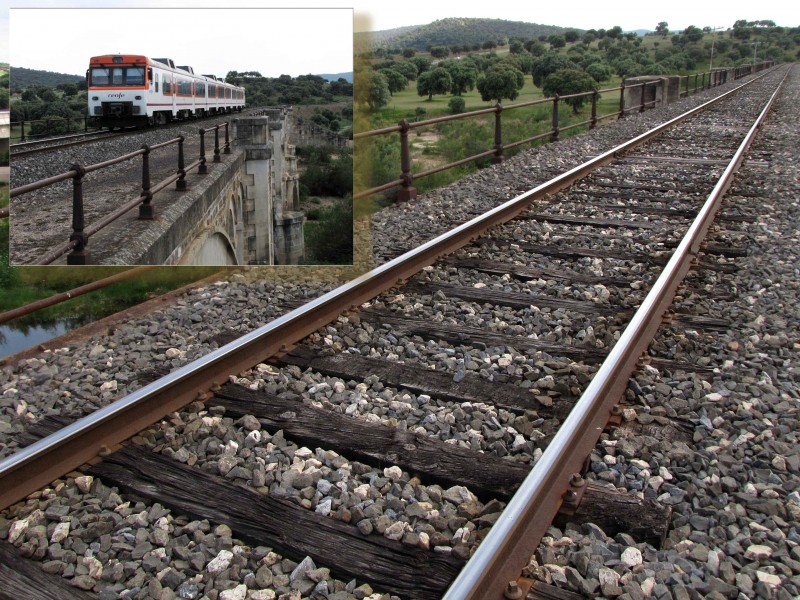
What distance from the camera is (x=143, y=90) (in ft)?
14.9

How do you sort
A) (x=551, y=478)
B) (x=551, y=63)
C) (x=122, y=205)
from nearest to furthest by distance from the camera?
(x=551, y=478)
(x=122, y=205)
(x=551, y=63)

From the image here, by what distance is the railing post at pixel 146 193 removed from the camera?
4559 millimetres

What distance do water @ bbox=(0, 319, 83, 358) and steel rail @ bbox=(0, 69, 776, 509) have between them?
1.45 m

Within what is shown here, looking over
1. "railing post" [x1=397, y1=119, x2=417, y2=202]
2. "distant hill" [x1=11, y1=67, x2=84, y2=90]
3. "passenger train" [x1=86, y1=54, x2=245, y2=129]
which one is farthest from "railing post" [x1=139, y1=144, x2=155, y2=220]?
"railing post" [x1=397, y1=119, x2=417, y2=202]

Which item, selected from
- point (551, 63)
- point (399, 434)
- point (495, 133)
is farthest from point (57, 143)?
point (551, 63)

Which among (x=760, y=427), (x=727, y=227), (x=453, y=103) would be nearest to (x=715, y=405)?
(x=760, y=427)

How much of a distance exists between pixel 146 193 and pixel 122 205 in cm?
15

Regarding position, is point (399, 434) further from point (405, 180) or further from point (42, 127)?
point (405, 180)

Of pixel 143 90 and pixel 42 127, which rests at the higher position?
pixel 143 90

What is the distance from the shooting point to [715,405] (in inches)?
151

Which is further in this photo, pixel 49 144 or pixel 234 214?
pixel 234 214

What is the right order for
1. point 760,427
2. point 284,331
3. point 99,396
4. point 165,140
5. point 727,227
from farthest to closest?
point 727,227, point 165,140, point 284,331, point 99,396, point 760,427

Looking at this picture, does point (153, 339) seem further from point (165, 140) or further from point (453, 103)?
point (453, 103)

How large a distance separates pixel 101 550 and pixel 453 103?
122ft
